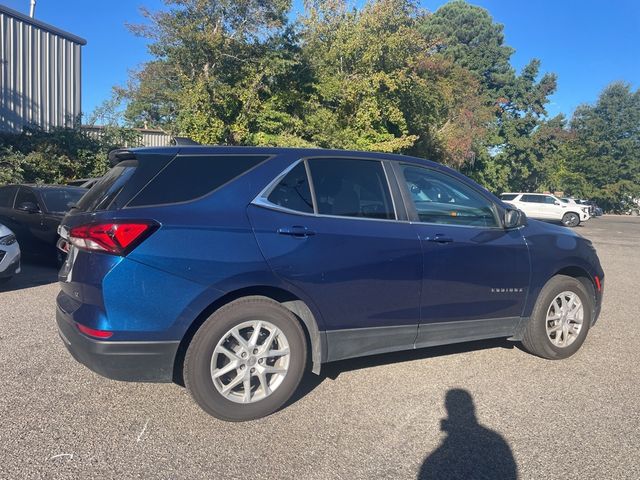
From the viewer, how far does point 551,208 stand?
31.9 meters

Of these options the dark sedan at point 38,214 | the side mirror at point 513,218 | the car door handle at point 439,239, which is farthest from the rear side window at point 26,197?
the side mirror at point 513,218

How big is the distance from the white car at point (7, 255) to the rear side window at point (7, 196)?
2496mm

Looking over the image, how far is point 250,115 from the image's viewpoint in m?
19.9

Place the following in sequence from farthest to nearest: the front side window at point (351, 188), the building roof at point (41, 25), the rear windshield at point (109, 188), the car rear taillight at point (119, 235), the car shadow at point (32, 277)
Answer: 1. the building roof at point (41, 25)
2. the car shadow at point (32, 277)
3. the front side window at point (351, 188)
4. the rear windshield at point (109, 188)
5. the car rear taillight at point (119, 235)

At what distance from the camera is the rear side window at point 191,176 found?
11.2 feet

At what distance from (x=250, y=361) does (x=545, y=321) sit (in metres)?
2.77

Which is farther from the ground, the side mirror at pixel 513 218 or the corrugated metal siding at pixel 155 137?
the corrugated metal siding at pixel 155 137

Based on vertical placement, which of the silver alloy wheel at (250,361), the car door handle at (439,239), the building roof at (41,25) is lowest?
the silver alloy wheel at (250,361)

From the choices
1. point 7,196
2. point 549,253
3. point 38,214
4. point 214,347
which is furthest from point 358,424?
point 7,196

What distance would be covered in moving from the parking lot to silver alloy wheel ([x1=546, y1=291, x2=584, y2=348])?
234 mm

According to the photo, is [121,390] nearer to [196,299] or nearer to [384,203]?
[196,299]

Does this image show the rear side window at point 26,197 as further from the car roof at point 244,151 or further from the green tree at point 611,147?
the green tree at point 611,147

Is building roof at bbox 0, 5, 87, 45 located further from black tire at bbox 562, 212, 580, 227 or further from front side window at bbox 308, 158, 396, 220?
black tire at bbox 562, 212, 580, 227

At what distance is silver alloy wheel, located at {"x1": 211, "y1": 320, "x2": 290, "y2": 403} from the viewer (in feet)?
11.3
